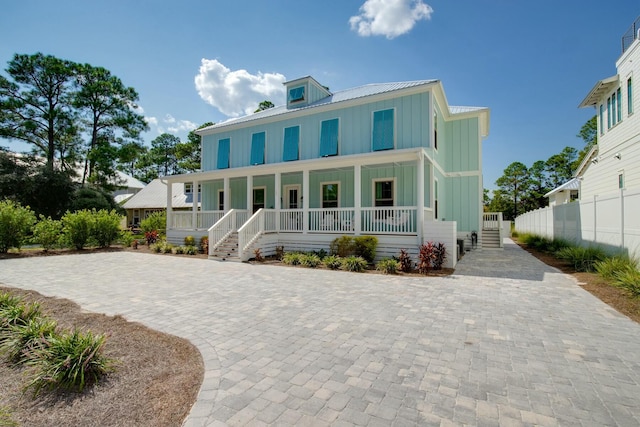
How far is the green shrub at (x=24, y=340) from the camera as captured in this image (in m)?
3.35

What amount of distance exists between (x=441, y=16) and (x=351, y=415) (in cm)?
1206

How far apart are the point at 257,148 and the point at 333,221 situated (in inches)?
268

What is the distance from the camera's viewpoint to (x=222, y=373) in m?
3.04

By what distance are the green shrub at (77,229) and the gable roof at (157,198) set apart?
1311 cm

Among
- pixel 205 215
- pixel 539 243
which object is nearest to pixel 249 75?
pixel 205 215

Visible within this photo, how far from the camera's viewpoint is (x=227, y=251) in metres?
11.9

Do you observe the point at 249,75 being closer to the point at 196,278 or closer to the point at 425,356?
the point at 196,278

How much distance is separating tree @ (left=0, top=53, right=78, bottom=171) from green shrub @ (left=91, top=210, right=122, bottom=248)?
1177 cm

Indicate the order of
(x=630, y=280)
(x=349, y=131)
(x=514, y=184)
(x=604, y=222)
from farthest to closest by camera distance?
(x=514, y=184)
(x=349, y=131)
(x=604, y=222)
(x=630, y=280)

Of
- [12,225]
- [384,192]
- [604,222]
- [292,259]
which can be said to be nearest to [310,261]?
[292,259]

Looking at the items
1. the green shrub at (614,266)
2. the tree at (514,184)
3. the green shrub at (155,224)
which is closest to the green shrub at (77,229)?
the green shrub at (155,224)

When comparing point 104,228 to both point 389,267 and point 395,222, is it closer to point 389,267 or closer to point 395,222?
point 395,222

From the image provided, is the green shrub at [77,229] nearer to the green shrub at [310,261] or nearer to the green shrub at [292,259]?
the green shrub at [292,259]

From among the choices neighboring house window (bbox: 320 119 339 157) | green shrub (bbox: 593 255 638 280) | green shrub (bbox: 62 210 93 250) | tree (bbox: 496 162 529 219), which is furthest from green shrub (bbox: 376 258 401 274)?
tree (bbox: 496 162 529 219)
